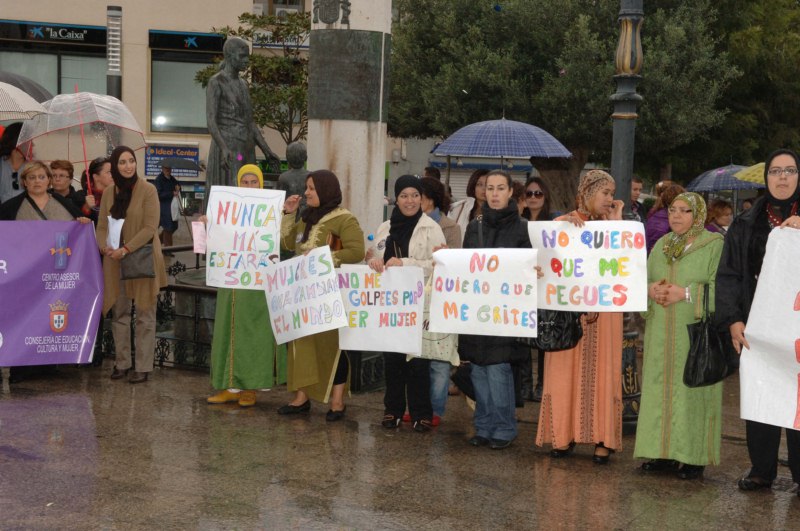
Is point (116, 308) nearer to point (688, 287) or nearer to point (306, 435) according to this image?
point (306, 435)

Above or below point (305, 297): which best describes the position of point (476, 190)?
above

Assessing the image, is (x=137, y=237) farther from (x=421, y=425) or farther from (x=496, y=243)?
(x=496, y=243)

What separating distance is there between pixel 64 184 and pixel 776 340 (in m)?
6.54

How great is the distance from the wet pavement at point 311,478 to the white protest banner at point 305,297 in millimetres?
753

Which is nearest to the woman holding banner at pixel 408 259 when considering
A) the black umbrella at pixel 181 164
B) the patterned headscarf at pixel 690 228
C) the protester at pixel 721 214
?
the patterned headscarf at pixel 690 228

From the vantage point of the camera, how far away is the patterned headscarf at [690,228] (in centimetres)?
672

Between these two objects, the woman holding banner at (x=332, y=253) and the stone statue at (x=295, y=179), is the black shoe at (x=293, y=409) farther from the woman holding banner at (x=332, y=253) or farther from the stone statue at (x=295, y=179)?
the stone statue at (x=295, y=179)

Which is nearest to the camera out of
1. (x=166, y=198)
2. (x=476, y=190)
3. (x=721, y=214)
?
(x=476, y=190)

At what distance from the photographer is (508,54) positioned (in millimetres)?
21656

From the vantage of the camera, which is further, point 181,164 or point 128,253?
point 181,164

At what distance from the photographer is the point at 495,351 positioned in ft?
24.0

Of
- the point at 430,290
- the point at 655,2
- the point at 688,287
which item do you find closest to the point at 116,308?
the point at 430,290

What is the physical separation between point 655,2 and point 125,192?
1493cm

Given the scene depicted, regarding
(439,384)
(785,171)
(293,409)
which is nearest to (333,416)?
(293,409)
